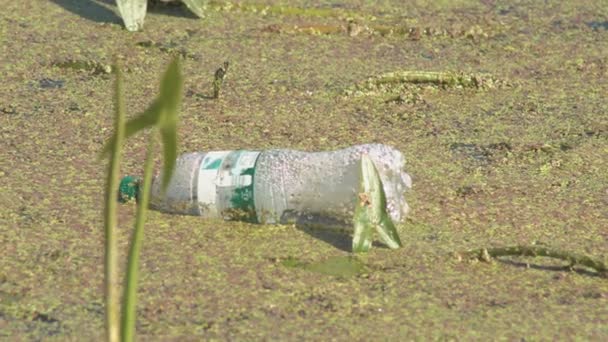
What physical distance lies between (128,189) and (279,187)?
24 centimetres

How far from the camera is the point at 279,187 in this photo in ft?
6.33

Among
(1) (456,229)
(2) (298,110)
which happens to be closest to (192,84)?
(2) (298,110)

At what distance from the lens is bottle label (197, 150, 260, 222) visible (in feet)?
6.33

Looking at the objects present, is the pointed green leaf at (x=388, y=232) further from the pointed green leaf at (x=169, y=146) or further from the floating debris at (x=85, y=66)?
the floating debris at (x=85, y=66)

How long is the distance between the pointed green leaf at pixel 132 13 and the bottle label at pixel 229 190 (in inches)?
39.2

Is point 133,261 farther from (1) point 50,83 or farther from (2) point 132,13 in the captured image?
(2) point 132,13

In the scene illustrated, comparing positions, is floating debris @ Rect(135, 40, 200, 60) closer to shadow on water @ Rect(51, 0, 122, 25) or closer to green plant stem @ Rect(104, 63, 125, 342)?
shadow on water @ Rect(51, 0, 122, 25)

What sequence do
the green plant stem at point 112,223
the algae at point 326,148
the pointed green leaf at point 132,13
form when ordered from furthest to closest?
1. the pointed green leaf at point 132,13
2. the algae at point 326,148
3. the green plant stem at point 112,223

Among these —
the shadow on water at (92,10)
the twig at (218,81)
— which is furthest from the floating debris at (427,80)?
the shadow on water at (92,10)

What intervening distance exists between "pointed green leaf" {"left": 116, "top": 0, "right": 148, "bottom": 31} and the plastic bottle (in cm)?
97

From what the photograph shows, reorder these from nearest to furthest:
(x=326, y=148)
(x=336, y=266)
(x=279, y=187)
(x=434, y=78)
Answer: (x=336, y=266) < (x=279, y=187) < (x=326, y=148) < (x=434, y=78)

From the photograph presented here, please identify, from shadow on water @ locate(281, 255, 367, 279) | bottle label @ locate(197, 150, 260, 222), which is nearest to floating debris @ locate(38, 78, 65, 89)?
bottle label @ locate(197, 150, 260, 222)

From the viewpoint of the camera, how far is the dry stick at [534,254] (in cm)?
179

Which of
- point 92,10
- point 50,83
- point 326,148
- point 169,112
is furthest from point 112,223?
point 92,10
